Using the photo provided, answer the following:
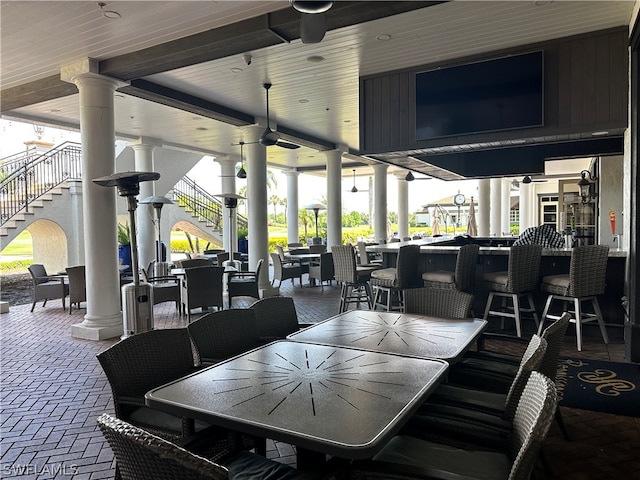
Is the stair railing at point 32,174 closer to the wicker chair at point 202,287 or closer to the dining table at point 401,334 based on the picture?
the wicker chair at point 202,287

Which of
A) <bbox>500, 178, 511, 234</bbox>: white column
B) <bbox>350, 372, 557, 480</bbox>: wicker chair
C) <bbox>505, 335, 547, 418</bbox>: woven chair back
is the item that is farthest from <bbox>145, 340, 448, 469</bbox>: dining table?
<bbox>500, 178, 511, 234</bbox>: white column

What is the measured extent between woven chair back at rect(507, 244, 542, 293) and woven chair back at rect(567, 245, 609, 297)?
0.45 meters

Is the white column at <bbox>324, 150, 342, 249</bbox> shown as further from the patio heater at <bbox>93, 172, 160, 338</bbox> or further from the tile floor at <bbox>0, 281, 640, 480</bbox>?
the tile floor at <bbox>0, 281, 640, 480</bbox>

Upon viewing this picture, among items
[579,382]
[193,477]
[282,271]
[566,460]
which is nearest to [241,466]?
[193,477]

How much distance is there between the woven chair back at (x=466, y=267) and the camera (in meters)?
5.29

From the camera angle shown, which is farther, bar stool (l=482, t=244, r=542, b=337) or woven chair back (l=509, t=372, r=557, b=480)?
bar stool (l=482, t=244, r=542, b=337)

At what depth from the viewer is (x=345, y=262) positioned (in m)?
6.14

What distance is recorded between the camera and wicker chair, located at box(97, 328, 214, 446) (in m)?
2.16

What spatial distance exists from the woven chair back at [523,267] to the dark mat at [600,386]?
37.4 inches

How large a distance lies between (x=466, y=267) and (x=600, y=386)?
192cm

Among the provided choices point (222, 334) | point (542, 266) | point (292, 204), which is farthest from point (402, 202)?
point (222, 334)

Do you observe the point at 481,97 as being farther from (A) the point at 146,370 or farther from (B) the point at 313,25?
(A) the point at 146,370

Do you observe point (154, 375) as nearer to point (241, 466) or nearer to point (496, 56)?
point (241, 466)

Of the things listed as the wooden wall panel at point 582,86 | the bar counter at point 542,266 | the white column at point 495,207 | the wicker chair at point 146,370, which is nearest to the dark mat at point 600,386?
the bar counter at point 542,266
